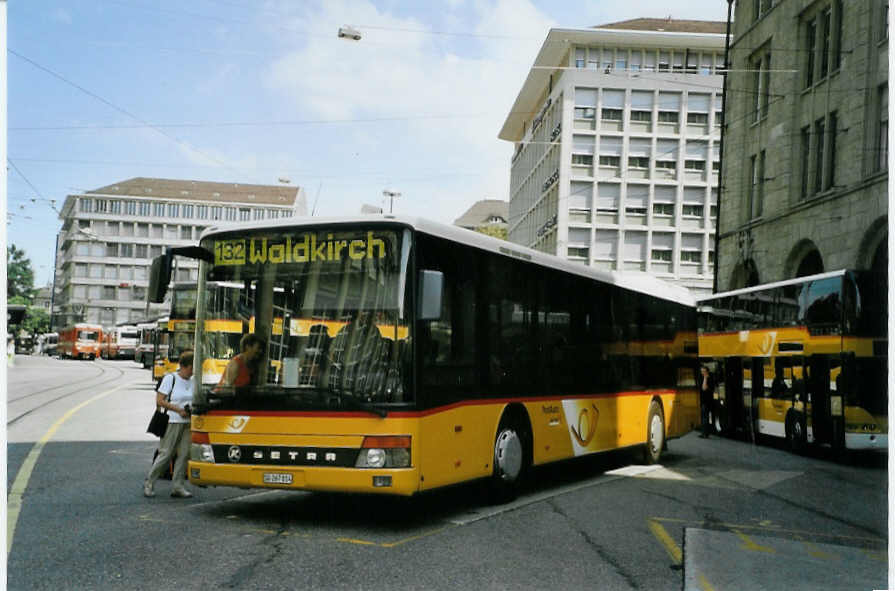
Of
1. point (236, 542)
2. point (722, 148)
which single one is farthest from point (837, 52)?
point (236, 542)

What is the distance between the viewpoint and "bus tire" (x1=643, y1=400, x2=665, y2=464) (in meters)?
16.1

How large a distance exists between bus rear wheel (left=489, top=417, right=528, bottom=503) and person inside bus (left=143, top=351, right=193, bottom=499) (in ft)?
10.7

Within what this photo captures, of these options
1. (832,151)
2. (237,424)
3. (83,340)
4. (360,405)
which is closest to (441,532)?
(360,405)

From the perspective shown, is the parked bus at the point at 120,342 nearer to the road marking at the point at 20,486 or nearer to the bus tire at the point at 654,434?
the road marking at the point at 20,486

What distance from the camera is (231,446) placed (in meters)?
9.28

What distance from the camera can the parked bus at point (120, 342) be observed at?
77625 millimetres

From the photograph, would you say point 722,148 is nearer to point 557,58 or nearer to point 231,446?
point 557,58

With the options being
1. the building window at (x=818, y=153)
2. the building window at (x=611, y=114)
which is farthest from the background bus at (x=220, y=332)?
the building window at (x=611, y=114)

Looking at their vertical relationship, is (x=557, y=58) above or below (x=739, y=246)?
above

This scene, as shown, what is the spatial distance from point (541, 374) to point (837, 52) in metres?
22.1

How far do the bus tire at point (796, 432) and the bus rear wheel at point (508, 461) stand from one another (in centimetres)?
1032

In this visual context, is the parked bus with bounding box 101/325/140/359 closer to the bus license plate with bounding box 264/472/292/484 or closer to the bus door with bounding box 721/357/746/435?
the bus door with bounding box 721/357/746/435

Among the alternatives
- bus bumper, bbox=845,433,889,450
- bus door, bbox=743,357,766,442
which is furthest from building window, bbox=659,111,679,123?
bus bumper, bbox=845,433,889,450

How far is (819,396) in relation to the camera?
18938mm
